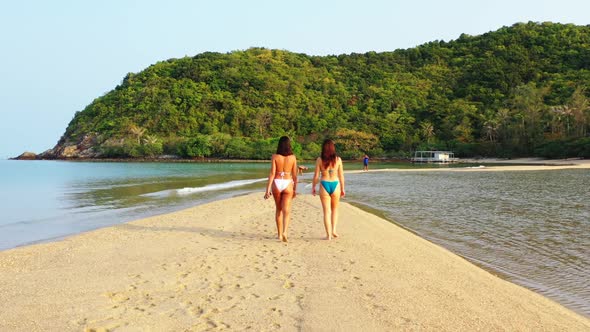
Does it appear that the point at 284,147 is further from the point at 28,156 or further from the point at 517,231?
the point at 28,156

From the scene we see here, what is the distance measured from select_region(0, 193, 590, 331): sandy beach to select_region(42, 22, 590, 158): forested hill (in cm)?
8158

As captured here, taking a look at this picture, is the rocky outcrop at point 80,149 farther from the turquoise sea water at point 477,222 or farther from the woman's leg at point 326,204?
the woman's leg at point 326,204

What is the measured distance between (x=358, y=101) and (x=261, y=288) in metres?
128

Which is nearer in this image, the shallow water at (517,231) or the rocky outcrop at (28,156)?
the shallow water at (517,231)

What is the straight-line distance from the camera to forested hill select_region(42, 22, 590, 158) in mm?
94812

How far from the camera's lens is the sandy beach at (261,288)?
4.42m

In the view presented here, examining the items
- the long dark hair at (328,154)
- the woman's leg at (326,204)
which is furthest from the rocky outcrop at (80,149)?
the long dark hair at (328,154)

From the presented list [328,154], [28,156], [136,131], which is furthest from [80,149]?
[328,154]

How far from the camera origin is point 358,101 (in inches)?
5133

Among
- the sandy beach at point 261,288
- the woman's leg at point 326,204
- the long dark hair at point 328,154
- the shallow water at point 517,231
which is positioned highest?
the long dark hair at point 328,154

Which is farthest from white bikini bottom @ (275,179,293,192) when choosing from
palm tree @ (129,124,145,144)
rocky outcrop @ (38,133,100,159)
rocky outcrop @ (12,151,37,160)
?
rocky outcrop @ (12,151,37,160)

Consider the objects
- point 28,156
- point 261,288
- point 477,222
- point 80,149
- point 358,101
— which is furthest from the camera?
point 28,156

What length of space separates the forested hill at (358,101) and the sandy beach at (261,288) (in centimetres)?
8158

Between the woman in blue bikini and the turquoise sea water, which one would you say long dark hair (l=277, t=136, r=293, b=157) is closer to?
the woman in blue bikini
